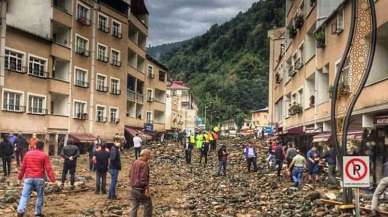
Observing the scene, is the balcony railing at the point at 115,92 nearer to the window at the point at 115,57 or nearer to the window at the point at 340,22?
the window at the point at 115,57

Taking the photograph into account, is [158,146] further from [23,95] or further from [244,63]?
[244,63]

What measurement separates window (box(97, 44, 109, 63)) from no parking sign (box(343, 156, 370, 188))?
44018 mm

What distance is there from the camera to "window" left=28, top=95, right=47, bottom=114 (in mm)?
42969

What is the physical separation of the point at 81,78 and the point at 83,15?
226 inches

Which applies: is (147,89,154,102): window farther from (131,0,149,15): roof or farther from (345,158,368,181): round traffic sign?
(345,158,368,181): round traffic sign

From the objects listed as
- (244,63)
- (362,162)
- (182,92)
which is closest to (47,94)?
→ (362,162)

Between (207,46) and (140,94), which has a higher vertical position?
(207,46)

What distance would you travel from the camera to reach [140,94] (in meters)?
67.2

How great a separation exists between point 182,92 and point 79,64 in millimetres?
72547

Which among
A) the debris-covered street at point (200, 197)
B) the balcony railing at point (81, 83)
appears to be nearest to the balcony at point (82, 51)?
the balcony railing at point (81, 83)

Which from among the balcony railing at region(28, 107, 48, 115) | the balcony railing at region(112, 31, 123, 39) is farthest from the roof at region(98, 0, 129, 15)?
the balcony railing at region(28, 107, 48, 115)

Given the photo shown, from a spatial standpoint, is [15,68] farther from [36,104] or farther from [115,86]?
[115,86]

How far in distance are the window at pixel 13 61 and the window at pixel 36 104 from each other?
251 centimetres

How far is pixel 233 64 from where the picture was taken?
171 meters
